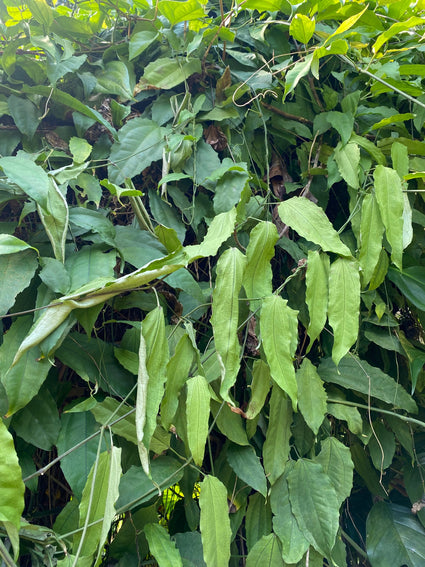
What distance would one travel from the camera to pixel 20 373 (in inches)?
20.5

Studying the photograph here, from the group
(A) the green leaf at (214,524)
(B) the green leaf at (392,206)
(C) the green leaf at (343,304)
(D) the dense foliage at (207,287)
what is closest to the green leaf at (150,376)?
(D) the dense foliage at (207,287)

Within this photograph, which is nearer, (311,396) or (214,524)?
(214,524)

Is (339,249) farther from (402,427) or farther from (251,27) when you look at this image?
(251,27)

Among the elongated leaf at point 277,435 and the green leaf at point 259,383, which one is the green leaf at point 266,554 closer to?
the elongated leaf at point 277,435

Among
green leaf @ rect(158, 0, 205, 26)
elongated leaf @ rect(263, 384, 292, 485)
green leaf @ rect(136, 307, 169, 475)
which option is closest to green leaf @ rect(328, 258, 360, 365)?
elongated leaf @ rect(263, 384, 292, 485)

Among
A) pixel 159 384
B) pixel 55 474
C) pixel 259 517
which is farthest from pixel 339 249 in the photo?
pixel 55 474

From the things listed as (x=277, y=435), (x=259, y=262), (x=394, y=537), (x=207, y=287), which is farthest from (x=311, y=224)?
(x=394, y=537)

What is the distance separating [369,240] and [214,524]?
1.39 feet

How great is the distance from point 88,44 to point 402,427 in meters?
0.86

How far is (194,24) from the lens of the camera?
30.4 inches

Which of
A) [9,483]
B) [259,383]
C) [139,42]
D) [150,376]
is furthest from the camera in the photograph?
[139,42]

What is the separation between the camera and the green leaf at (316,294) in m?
0.58

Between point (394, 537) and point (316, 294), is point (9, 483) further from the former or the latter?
point (394, 537)

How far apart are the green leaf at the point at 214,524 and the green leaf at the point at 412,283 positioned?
1.36 feet
